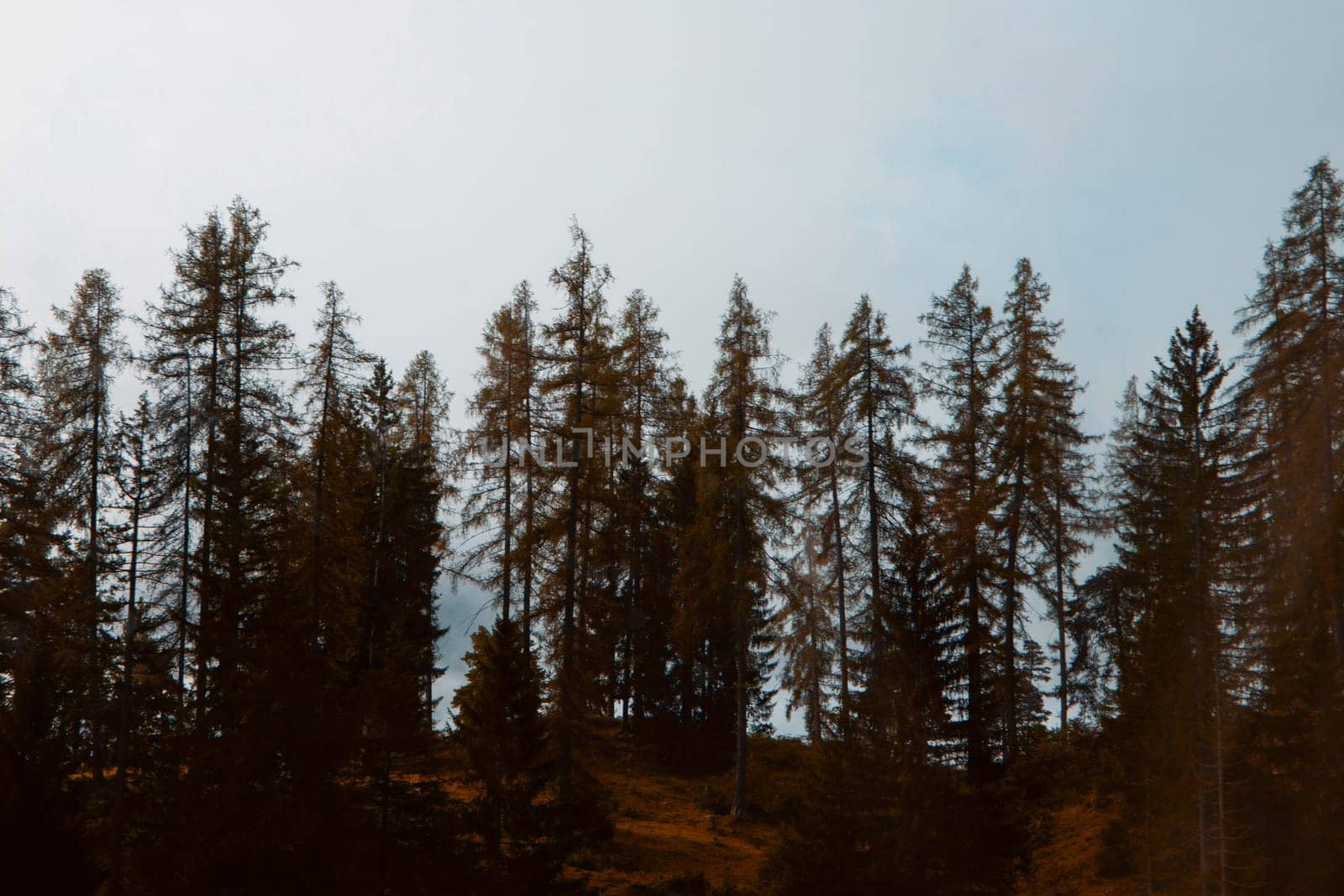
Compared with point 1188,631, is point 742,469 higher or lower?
higher

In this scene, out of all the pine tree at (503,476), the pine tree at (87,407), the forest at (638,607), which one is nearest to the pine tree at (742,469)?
the forest at (638,607)

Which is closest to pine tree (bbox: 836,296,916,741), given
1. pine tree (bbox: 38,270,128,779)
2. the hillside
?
the hillside

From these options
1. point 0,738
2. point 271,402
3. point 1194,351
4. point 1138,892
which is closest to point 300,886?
point 0,738

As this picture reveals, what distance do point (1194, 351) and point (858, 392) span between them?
9.49 meters

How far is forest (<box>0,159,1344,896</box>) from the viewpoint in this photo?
19797mm

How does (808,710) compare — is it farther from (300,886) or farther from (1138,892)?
(300,886)

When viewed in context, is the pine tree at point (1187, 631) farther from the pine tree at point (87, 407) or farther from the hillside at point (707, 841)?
the pine tree at point (87, 407)

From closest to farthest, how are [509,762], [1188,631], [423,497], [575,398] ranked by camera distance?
[509,762] < [1188,631] < [575,398] < [423,497]

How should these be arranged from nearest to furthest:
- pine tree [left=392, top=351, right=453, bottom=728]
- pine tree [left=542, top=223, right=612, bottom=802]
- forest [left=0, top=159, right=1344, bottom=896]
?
forest [left=0, top=159, right=1344, bottom=896], pine tree [left=542, top=223, right=612, bottom=802], pine tree [left=392, top=351, right=453, bottom=728]

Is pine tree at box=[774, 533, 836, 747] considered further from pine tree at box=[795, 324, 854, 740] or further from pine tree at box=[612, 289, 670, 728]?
pine tree at box=[612, 289, 670, 728]

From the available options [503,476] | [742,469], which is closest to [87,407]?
[503,476]

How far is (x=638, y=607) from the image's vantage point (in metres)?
40.8

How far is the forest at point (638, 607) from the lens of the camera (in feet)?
65.0

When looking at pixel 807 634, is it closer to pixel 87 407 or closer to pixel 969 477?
pixel 969 477
